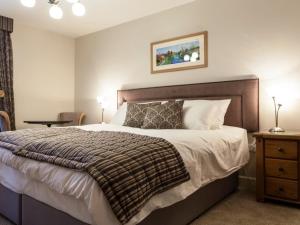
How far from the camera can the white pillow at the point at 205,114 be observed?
269 cm

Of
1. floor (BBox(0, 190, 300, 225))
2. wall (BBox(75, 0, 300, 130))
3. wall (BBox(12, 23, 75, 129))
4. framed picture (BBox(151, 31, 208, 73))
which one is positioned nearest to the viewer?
floor (BBox(0, 190, 300, 225))

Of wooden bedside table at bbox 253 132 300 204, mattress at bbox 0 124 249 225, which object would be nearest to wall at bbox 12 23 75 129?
mattress at bbox 0 124 249 225

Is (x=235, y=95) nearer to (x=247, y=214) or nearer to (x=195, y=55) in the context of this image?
(x=195, y=55)

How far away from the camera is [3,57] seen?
387 centimetres

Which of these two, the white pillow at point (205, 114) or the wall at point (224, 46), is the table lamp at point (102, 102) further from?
the white pillow at point (205, 114)

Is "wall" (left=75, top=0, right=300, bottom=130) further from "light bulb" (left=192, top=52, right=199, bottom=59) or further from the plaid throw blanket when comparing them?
the plaid throw blanket

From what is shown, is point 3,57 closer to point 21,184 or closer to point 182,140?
point 21,184

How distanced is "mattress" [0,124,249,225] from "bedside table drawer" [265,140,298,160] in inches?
10.7

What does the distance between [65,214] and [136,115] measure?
1.77 metres

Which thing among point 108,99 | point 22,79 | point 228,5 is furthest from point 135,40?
point 22,79

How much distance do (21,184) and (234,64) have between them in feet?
8.38

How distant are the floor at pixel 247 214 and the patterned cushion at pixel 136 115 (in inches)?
51.7

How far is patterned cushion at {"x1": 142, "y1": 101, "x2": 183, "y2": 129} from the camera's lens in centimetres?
275

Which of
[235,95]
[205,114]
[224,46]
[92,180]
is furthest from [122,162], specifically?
[224,46]
